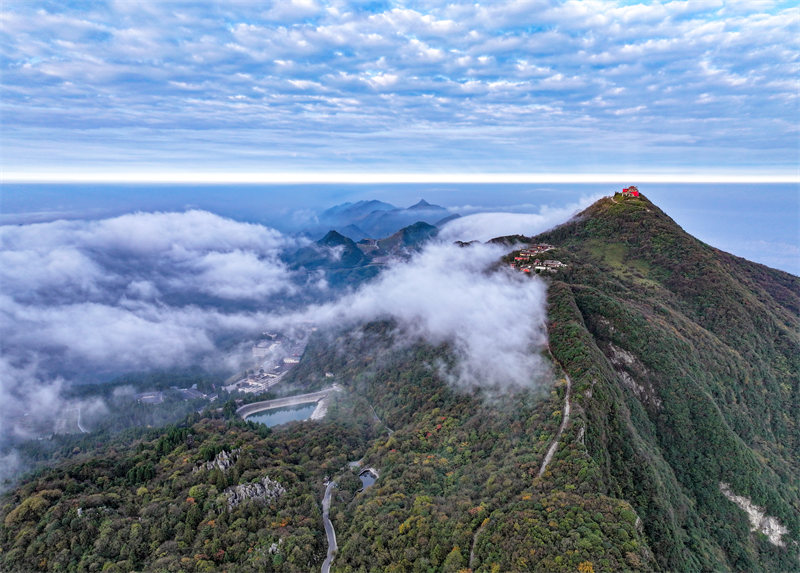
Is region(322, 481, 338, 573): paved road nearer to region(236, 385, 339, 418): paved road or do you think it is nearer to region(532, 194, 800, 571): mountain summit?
region(532, 194, 800, 571): mountain summit

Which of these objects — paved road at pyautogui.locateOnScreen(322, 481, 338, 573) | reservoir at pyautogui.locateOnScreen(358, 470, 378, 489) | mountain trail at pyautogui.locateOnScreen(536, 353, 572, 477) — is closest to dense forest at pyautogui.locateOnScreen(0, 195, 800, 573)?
A: mountain trail at pyautogui.locateOnScreen(536, 353, 572, 477)

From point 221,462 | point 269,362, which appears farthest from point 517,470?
point 269,362

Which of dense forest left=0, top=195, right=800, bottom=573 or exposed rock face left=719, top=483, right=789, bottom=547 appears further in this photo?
exposed rock face left=719, top=483, right=789, bottom=547

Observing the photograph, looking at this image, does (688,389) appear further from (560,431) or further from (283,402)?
(283,402)

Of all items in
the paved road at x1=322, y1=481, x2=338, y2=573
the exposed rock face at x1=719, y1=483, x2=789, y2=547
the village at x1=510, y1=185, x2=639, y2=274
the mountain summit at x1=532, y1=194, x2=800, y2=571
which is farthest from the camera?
the village at x1=510, y1=185, x2=639, y2=274

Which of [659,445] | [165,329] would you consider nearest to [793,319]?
[659,445]

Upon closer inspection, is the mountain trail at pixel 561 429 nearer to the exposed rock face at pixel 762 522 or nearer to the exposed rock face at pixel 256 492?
the exposed rock face at pixel 762 522
